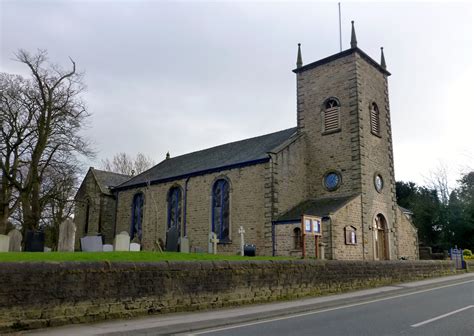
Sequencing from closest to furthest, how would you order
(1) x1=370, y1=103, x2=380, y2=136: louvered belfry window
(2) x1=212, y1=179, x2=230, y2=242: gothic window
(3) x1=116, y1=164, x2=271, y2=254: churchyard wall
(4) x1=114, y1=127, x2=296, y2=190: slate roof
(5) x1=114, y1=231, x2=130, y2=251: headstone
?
(5) x1=114, y1=231, x2=130, y2=251: headstone
(3) x1=116, y1=164, x2=271, y2=254: churchyard wall
(2) x1=212, y1=179, x2=230, y2=242: gothic window
(4) x1=114, y1=127, x2=296, y2=190: slate roof
(1) x1=370, y1=103, x2=380, y2=136: louvered belfry window

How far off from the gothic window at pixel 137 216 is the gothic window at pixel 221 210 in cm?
887

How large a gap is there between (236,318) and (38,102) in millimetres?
19308

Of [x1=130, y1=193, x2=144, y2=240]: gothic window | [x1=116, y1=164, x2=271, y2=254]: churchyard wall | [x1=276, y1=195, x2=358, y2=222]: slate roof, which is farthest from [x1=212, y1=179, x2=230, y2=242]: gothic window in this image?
[x1=130, y1=193, x2=144, y2=240]: gothic window

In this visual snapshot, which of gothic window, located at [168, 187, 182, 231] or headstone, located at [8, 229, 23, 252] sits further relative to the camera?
gothic window, located at [168, 187, 182, 231]

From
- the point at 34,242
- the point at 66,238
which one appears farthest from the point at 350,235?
the point at 34,242

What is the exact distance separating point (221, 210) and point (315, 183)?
6.31 m

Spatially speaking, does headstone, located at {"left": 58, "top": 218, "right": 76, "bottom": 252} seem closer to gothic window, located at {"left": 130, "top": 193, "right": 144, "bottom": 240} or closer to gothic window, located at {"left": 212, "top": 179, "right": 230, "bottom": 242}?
gothic window, located at {"left": 212, "top": 179, "right": 230, "bottom": 242}

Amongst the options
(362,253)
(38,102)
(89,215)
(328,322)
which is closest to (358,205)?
(362,253)

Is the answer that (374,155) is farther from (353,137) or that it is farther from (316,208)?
(316,208)

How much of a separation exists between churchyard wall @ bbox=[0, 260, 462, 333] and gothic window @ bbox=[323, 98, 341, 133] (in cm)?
1251

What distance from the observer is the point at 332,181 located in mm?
26297

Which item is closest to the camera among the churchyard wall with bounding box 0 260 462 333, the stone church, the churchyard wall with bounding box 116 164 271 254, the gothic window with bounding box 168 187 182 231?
the churchyard wall with bounding box 0 260 462 333

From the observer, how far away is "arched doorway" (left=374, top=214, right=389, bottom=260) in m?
26.4

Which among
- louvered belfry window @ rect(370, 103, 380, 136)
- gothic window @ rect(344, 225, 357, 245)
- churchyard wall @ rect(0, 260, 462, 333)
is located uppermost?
louvered belfry window @ rect(370, 103, 380, 136)
